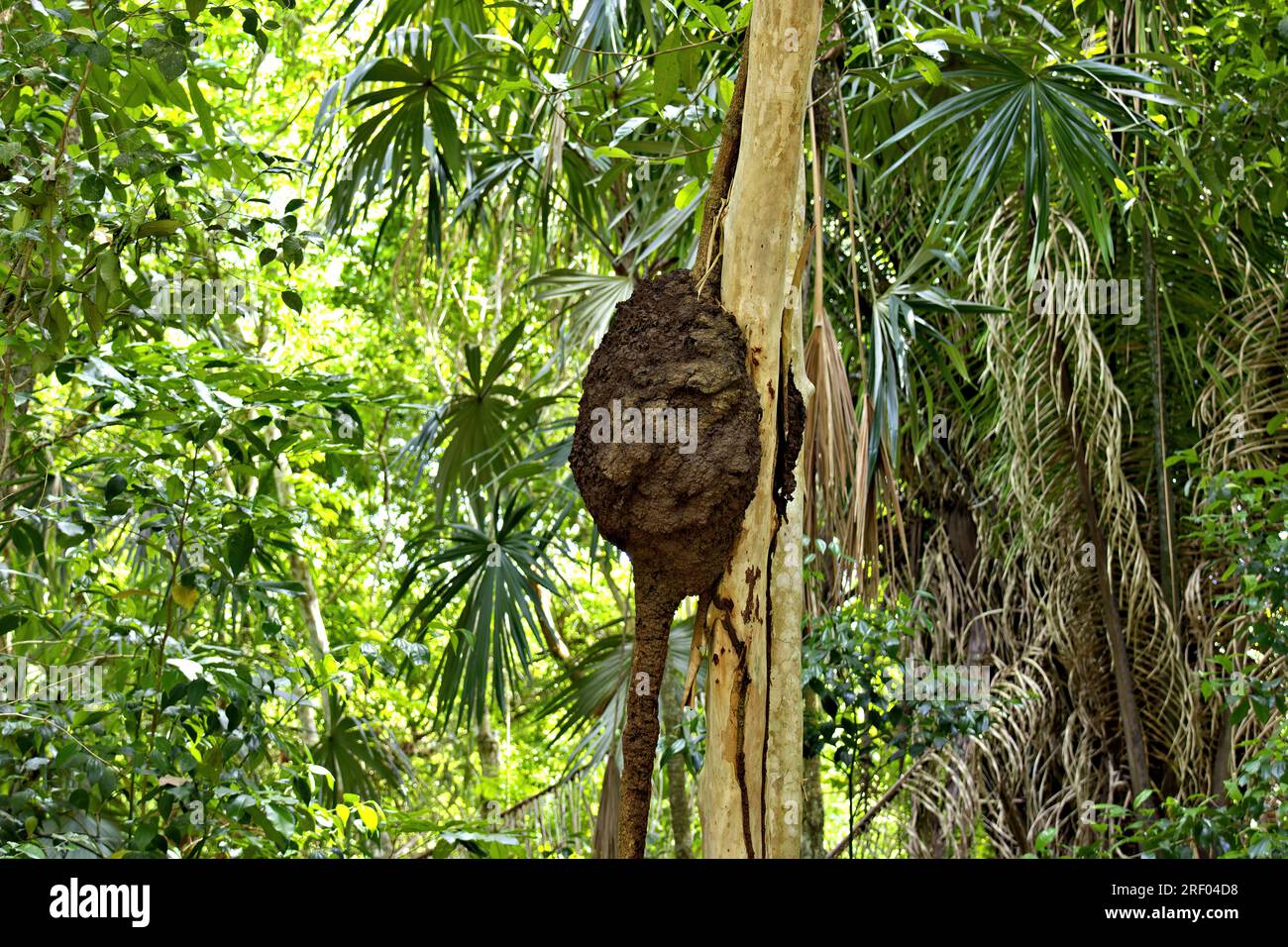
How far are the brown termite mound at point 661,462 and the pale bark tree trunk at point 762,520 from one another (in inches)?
1.8

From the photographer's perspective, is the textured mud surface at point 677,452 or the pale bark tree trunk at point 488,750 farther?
the pale bark tree trunk at point 488,750

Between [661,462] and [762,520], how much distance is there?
21cm

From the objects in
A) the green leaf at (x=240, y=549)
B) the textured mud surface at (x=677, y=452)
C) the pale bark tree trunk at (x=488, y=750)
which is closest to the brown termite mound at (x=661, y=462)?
the textured mud surface at (x=677, y=452)

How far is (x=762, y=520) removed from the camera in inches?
75.6

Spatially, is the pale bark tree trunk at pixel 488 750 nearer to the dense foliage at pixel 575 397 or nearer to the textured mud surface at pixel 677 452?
the dense foliage at pixel 575 397

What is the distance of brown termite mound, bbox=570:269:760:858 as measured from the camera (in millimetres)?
1841

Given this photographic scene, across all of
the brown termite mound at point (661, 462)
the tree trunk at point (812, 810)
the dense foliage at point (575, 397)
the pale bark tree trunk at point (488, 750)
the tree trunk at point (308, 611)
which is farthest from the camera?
the pale bark tree trunk at point (488, 750)

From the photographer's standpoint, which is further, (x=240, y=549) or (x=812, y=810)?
(x=812, y=810)

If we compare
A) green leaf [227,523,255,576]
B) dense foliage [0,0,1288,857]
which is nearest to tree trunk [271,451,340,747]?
dense foliage [0,0,1288,857]

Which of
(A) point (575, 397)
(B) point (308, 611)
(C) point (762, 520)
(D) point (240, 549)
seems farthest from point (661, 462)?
(B) point (308, 611)

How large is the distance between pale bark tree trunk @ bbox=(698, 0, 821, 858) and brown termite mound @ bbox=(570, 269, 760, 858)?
0.15 ft

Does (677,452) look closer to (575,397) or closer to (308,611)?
(575,397)

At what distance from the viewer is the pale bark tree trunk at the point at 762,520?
1.89m

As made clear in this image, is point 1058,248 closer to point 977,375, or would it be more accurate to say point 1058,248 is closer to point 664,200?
point 977,375
